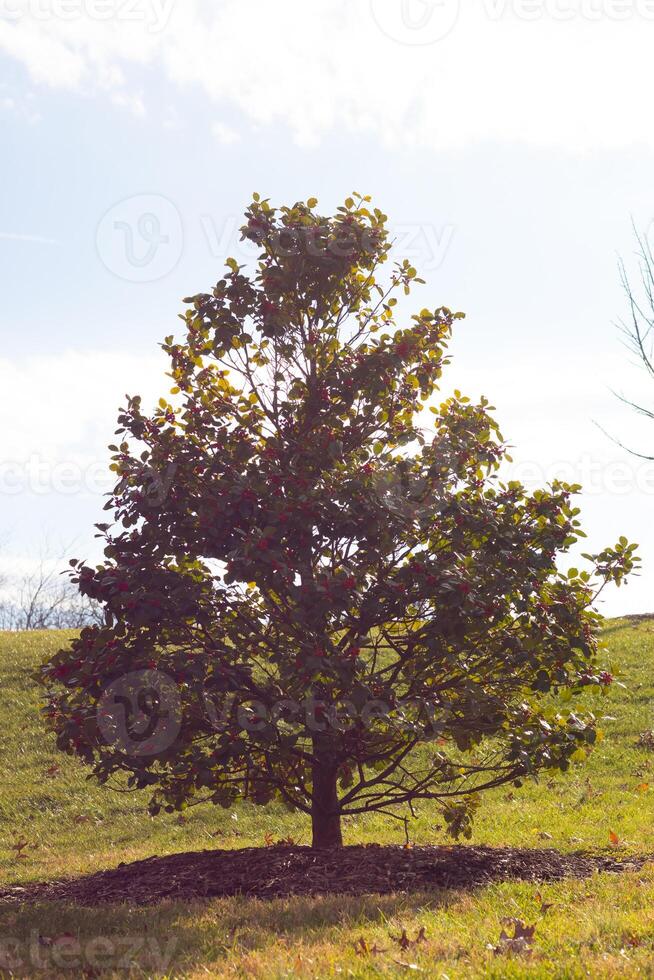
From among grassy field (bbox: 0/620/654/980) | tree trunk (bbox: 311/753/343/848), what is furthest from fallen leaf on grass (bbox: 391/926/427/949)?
tree trunk (bbox: 311/753/343/848)

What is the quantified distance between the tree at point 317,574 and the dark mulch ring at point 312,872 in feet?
1.94

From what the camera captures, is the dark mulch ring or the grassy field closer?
the grassy field

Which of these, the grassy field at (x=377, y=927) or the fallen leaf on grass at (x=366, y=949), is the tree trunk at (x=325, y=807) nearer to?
the grassy field at (x=377, y=927)

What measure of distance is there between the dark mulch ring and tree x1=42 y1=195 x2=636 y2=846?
1.94 ft

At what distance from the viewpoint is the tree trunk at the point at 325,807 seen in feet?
27.2

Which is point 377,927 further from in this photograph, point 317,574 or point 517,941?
point 317,574

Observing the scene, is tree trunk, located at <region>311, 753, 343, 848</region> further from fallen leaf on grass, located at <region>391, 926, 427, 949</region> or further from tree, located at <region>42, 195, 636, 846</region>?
fallen leaf on grass, located at <region>391, 926, 427, 949</region>

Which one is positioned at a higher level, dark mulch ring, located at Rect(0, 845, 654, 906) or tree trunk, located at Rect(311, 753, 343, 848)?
tree trunk, located at Rect(311, 753, 343, 848)

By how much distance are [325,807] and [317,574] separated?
2419 mm

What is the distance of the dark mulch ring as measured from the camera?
23.5 ft

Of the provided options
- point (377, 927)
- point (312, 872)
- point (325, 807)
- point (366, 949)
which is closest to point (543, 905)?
point (377, 927)

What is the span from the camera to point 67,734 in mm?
7242

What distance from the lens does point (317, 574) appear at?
24.7 ft

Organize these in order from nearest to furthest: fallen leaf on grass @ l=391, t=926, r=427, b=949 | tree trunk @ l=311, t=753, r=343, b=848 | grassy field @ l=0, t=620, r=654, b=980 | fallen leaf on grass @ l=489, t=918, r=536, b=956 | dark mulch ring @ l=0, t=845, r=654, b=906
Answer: grassy field @ l=0, t=620, r=654, b=980 → fallen leaf on grass @ l=489, t=918, r=536, b=956 → fallen leaf on grass @ l=391, t=926, r=427, b=949 → dark mulch ring @ l=0, t=845, r=654, b=906 → tree trunk @ l=311, t=753, r=343, b=848
